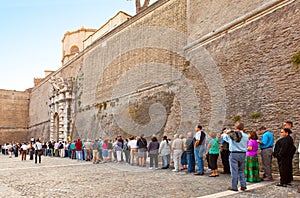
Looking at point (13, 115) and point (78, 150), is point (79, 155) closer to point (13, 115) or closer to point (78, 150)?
point (78, 150)

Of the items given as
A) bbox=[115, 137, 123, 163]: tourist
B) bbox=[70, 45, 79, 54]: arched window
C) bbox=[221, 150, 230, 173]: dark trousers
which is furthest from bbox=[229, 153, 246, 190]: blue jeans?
bbox=[70, 45, 79, 54]: arched window

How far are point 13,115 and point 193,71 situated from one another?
35506 mm

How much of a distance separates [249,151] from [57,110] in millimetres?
→ 24259

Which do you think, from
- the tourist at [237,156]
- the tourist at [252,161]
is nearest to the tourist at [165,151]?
the tourist at [252,161]

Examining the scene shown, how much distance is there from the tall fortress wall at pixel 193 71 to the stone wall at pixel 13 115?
18505 millimetres

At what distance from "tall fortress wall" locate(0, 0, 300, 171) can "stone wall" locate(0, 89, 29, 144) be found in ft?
60.7

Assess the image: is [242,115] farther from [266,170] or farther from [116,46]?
[116,46]

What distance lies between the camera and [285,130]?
22.0 feet

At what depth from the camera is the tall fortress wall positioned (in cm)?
856

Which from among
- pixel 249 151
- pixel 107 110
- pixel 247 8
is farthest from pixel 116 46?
pixel 249 151

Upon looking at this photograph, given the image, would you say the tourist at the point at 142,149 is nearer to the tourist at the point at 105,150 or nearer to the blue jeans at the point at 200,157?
the tourist at the point at 105,150

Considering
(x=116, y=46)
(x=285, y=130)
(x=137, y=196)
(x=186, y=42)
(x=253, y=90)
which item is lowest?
(x=137, y=196)

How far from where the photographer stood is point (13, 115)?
1610 inches

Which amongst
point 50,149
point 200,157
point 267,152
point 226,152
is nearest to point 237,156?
point 267,152
